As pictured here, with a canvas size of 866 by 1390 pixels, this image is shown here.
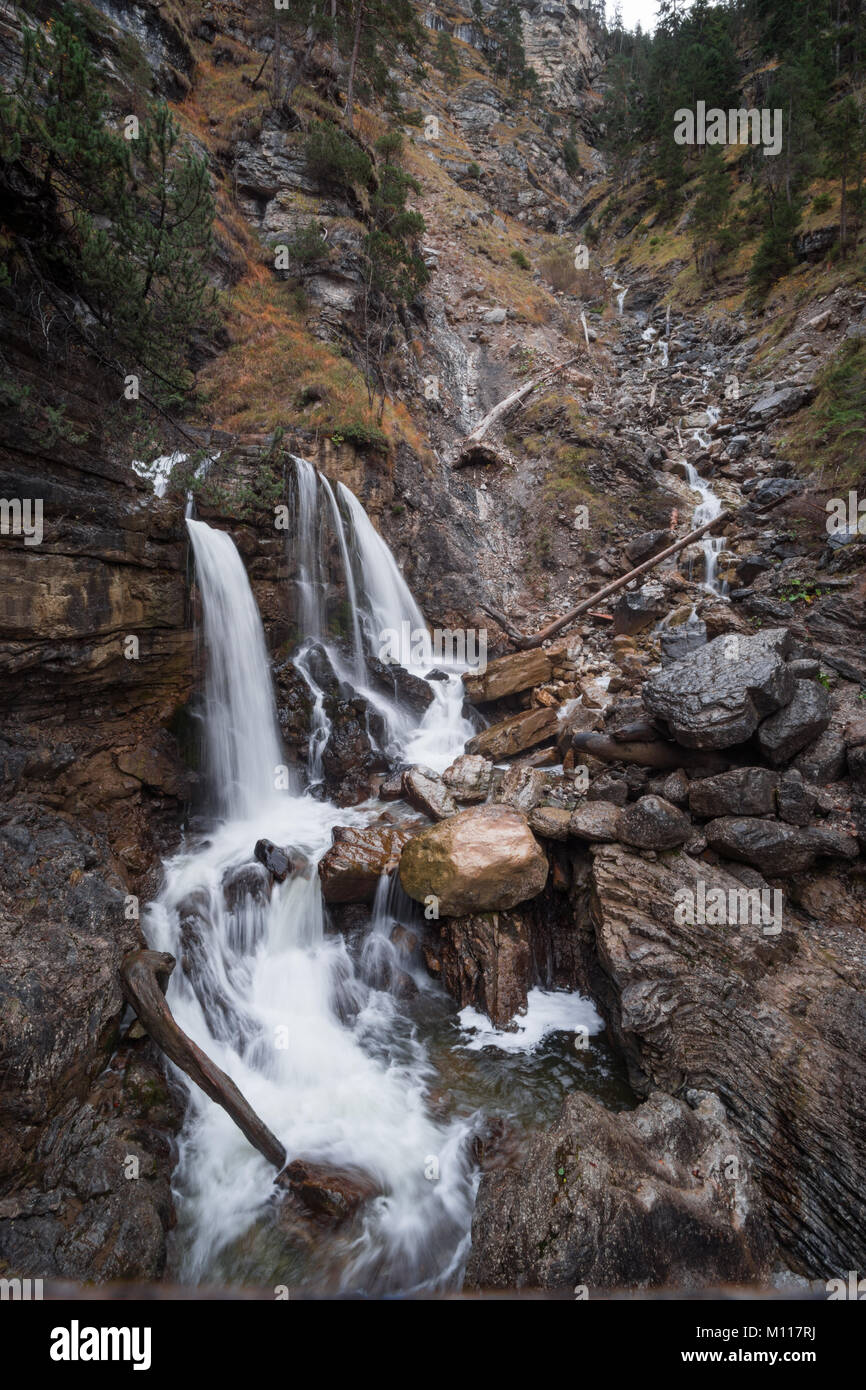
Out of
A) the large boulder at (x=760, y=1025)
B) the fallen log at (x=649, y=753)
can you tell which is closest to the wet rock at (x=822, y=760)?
the fallen log at (x=649, y=753)

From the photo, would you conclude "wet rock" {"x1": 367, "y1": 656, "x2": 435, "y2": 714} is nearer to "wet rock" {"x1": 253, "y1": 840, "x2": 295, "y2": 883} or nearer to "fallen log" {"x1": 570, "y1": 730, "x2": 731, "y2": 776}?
"fallen log" {"x1": 570, "y1": 730, "x2": 731, "y2": 776}

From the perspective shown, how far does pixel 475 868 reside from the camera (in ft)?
23.9

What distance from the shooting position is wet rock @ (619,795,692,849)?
7.12 m

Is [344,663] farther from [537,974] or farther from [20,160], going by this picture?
[20,160]

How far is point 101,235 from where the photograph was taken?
6.79 m

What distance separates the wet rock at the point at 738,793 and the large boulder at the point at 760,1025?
2.62 ft

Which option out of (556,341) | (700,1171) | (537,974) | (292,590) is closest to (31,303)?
(292,590)

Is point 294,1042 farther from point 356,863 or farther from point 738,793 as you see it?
point 738,793

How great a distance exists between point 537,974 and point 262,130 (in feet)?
93.4

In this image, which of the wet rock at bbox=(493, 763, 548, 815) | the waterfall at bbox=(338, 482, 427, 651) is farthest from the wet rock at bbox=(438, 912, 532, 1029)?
the waterfall at bbox=(338, 482, 427, 651)

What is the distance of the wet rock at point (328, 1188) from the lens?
16.4 feet

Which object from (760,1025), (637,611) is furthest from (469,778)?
(637,611)

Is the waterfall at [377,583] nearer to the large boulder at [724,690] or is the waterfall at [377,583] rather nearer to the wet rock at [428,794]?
the wet rock at [428,794]
